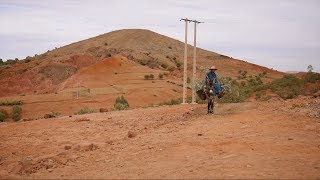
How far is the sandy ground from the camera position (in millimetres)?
7988

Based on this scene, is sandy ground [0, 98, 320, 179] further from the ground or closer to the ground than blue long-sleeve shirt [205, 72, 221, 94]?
closer to the ground

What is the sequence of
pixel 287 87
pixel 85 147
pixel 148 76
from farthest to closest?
pixel 148 76 < pixel 287 87 < pixel 85 147

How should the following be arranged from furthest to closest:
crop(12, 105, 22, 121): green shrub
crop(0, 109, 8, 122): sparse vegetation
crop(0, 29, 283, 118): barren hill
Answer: crop(0, 29, 283, 118): barren hill → crop(12, 105, 22, 121): green shrub → crop(0, 109, 8, 122): sparse vegetation

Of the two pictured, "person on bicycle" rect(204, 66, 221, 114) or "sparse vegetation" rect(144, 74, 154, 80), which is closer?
"person on bicycle" rect(204, 66, 221, 114)

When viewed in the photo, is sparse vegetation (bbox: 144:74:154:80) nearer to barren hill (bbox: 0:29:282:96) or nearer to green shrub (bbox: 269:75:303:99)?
barren hill (bbox: 0:29:282:96)

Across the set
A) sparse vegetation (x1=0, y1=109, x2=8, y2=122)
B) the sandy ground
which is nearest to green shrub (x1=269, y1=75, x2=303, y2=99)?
the sandy ground

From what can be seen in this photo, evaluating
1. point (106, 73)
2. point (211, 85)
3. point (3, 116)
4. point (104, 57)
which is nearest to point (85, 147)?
point (211, 85)

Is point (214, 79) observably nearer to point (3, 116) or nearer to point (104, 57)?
point (3, 116)

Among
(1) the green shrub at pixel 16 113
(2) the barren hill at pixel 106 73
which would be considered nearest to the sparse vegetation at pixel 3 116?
(1) the green shrub at pixel 16 113

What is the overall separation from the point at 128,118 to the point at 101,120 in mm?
1000

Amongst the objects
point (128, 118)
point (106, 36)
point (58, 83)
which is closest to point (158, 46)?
point (106, 36)

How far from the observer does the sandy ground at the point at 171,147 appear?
314 inches

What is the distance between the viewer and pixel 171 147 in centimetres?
993

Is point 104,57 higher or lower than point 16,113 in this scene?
higher
